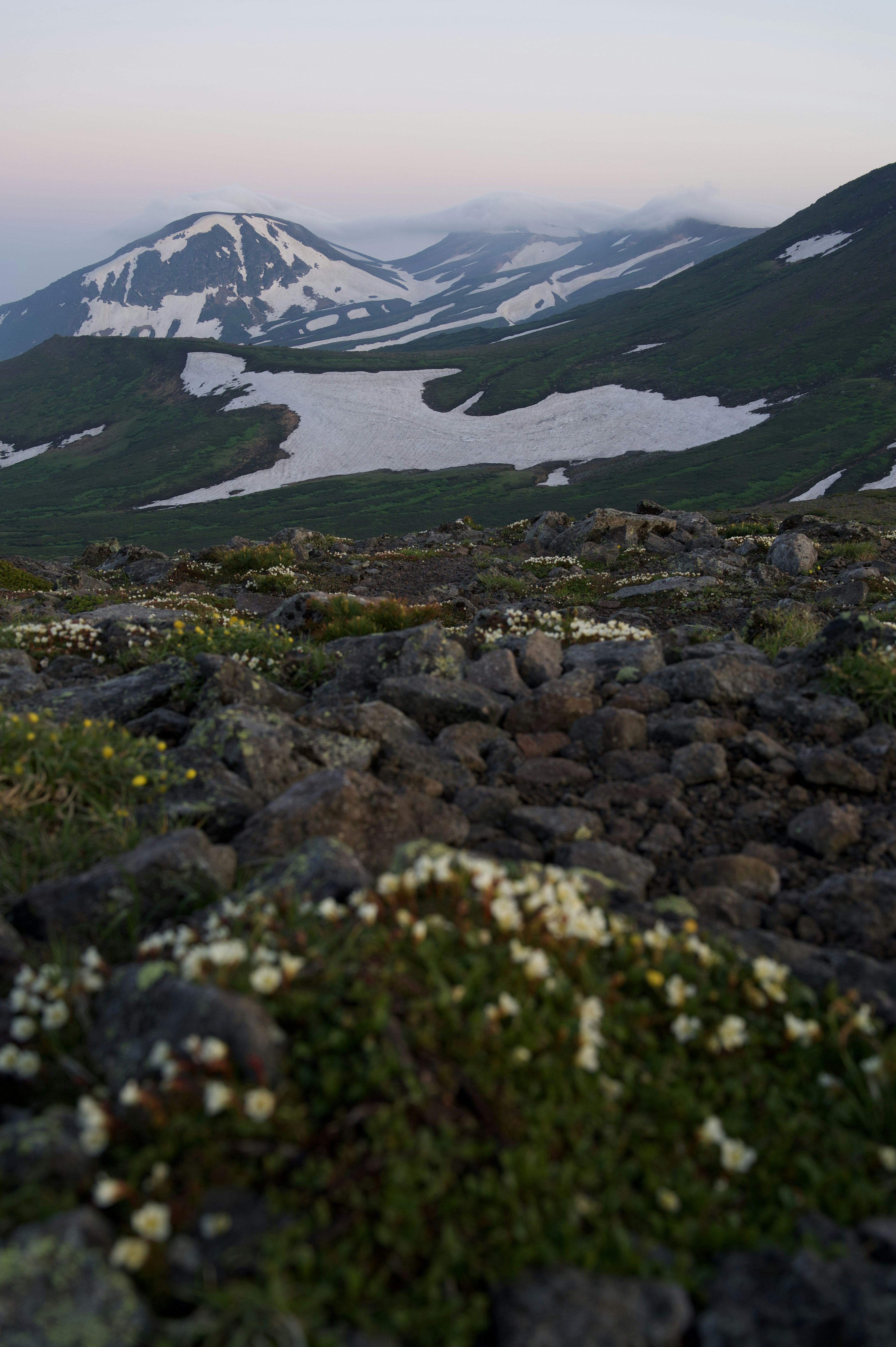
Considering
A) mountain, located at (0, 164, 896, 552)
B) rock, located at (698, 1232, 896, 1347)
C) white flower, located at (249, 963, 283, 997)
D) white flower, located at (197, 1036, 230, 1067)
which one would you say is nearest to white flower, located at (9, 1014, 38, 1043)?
white flower, located at (197, 1036, 230, 1067)

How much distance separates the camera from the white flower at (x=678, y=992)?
3.70m

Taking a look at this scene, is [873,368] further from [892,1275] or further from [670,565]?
[892,1275]

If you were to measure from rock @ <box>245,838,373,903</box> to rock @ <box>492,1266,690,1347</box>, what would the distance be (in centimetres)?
204

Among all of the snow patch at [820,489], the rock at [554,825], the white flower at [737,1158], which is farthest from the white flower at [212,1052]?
the snow patch at [820,489]

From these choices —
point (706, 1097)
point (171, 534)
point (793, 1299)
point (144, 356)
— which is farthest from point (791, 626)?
point (144, 356)

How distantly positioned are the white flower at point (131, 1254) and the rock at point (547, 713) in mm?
6057

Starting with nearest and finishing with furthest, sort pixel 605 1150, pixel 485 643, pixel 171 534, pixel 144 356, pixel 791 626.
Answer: pixel 605 1150 → pixel 485 643 → pixel 791 626 → pixel 171 534 → pixel 144 356

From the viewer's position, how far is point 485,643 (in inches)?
412

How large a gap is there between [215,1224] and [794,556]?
22.4 metres

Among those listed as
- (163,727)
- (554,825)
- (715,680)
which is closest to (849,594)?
(715,680)

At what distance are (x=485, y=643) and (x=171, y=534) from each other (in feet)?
228

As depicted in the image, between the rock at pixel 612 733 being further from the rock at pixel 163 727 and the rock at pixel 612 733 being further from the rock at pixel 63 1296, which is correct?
the rock at pixel 63 1296

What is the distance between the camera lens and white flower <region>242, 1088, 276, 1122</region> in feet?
9.36

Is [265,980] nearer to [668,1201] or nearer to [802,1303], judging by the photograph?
[668,1201]
